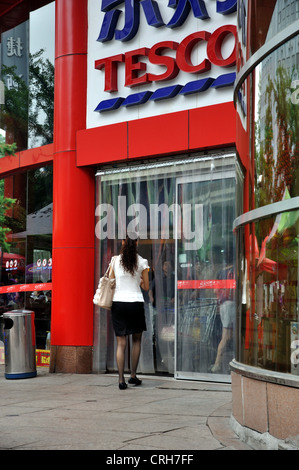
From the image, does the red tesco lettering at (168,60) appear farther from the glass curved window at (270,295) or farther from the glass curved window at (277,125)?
the glass curved window at (270,295)

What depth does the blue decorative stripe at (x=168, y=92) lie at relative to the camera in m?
9.25

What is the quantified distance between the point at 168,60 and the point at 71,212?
2.60 m

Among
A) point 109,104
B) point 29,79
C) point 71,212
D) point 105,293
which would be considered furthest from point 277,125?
point 29,79

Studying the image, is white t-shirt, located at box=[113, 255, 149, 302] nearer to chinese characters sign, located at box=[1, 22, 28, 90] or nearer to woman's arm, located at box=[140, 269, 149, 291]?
woman's arm, located at box=[140, 269, 149, 291]

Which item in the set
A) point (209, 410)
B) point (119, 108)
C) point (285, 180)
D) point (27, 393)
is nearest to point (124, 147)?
point (119, 108)

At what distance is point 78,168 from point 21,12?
4001 millimetres

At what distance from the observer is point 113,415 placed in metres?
6.96

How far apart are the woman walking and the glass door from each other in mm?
755

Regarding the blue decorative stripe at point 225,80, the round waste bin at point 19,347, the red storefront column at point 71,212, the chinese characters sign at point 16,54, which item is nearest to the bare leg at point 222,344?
the red storefront column at point 71,212

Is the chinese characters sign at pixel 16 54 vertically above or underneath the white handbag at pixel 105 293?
above

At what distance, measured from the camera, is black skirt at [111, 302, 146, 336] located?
9.06 meters

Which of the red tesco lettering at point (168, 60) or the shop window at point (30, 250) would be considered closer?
the red tesco lettering at point (168, 60)

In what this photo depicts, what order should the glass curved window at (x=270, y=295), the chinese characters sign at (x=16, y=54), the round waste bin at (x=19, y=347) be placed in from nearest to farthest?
the glass curved window at (x=270, y=295) → the round waste bin at (x=19, y=347) → the chinese characters sign at (x=16, y=54)

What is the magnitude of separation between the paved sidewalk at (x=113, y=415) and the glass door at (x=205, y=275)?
38cm
